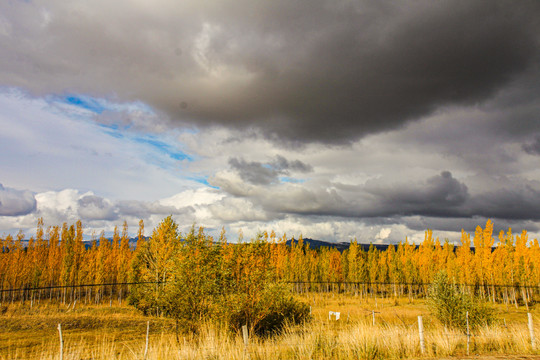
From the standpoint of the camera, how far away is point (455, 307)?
2273cm

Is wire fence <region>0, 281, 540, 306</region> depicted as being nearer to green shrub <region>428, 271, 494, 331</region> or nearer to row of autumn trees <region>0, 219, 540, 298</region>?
row of autumn trees <region>0, 219, 540, 298</region>

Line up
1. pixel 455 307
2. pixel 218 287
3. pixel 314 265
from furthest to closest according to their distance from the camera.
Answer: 1. pixel 314 265
2. pixel 455 307
3. pixel 218 287

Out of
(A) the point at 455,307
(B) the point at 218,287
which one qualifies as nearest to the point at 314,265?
(A) the point at 455,307

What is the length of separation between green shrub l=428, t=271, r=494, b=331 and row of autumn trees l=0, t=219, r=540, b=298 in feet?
89.5

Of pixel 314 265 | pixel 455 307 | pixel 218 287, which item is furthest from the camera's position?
pixel 314 265

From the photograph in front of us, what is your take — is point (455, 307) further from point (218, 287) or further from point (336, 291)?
point (336, 291)

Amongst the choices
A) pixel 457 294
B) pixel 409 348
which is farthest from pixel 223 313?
pixel 457 294

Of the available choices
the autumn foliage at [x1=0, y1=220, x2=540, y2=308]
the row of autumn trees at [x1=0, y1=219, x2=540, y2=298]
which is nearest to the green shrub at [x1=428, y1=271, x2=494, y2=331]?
the autumn foliage at [x1=0, y1=220, x2=540, y2=308]

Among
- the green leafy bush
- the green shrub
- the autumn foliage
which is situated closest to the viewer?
the green leafy bush

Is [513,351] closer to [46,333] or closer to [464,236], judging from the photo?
[46,333]

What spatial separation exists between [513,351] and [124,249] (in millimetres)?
82477

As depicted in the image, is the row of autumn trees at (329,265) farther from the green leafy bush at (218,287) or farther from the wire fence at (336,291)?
the green leafy bush at (218,287)

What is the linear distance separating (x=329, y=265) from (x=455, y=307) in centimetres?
6186

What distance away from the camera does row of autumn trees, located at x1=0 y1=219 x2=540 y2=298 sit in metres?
58.5
